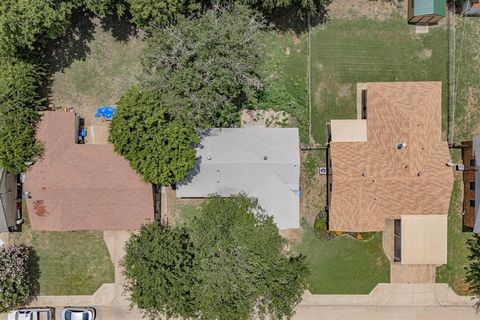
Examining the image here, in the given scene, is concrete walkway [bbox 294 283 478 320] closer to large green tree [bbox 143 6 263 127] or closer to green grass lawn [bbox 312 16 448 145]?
green grass lawn [bbox 312 16 448 145]

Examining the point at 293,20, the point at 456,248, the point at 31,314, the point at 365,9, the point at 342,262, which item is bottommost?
the point at 31,314

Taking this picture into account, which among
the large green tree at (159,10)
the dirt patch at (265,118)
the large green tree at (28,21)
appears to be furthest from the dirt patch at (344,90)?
the large green tree at (28,21)

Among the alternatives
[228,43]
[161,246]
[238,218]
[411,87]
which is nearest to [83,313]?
[161,246]

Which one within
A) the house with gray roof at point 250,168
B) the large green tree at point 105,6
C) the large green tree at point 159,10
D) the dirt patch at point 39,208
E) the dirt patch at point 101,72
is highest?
the large green tree at point 105,6

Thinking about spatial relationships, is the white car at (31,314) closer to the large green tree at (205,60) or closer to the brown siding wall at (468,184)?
the large green tree at (205,60)

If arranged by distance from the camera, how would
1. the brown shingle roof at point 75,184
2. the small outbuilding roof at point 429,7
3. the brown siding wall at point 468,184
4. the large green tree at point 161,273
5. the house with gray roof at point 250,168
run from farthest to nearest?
the brown siding wall at point 468,184 < the house with gray roof at point 250,168 < the small outbuilding roof at point 429,7 < the brown shingle roof at point 75,184 < the large green tree at point 161,273

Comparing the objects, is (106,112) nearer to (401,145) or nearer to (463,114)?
(401,145)

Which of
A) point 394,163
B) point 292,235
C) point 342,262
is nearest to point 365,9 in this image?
point 394,163
